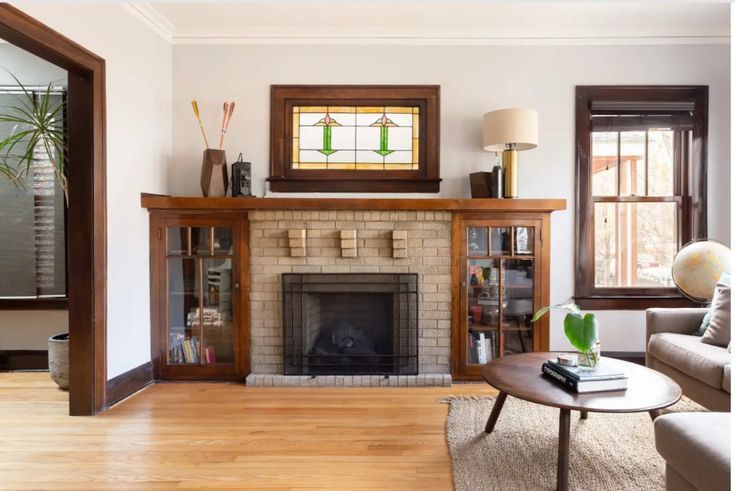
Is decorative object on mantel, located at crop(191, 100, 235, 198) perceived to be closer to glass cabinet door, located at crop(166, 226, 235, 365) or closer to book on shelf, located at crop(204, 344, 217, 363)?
glass cabinet door, located at crop(166, 226, 235, 365)

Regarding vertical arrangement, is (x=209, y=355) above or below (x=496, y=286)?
below

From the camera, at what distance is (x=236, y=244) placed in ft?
11.5

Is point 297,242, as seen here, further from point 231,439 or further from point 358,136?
point 231,439

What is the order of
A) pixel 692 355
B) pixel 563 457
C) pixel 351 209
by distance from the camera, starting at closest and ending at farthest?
pixel 563 457 < pixel 692 355 < pixel 351 209

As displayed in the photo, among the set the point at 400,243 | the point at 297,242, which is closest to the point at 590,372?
the point at 400,243

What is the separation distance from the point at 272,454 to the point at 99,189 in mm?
1879

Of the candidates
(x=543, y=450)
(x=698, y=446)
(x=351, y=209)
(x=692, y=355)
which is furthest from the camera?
(x=351, y=209)

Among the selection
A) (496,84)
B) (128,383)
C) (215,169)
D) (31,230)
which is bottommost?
(128,383)

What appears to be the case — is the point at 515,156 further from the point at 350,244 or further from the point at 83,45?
the point at 83,45

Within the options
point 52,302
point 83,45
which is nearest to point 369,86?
point 83,45

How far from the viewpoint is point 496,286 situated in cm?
353

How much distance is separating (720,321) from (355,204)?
2.36 metres

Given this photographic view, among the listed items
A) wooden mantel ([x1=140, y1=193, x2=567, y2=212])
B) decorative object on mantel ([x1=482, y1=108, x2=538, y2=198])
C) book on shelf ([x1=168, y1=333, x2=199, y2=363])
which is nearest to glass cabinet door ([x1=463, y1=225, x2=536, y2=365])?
wooden mantel ([x1=140, y1=193, x2=567, y2=212])

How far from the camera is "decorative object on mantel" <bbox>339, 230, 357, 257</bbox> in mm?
3426
